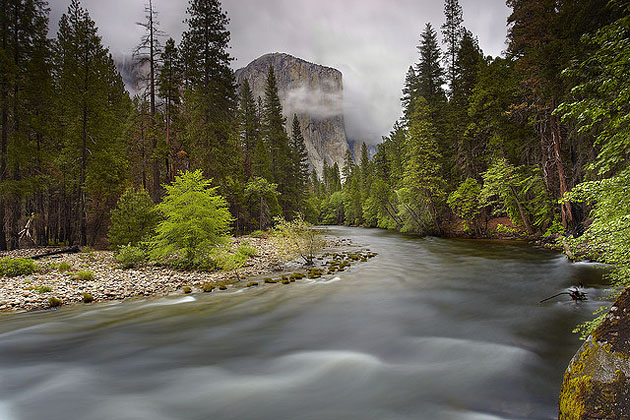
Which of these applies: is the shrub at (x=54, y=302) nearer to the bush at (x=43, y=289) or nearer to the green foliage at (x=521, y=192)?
the bush at (x=43, y=289)


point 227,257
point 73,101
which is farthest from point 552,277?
point 73,101

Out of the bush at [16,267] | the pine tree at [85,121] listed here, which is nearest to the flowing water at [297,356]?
the bush at [16,267]

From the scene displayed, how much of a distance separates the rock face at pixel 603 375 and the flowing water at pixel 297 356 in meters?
1.13

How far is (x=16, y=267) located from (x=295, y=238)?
9700mm

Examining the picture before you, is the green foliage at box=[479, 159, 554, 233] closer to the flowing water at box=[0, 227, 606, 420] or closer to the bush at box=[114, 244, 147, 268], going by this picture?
the flowing water at box=[0, 227, 606, 420]

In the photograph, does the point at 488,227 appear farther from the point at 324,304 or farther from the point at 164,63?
the point at 164,63

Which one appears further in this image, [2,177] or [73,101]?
[73,101]

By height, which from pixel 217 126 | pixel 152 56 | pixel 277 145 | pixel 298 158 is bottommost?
pixel 217 126

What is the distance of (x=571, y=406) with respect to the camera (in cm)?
203

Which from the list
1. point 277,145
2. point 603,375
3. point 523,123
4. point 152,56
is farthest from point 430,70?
point 603,375

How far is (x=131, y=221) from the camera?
40.0 ft

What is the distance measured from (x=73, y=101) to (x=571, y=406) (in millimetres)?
22938

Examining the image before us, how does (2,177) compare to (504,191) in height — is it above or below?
above

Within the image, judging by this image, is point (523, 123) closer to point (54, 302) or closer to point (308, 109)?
point (54, 302)
